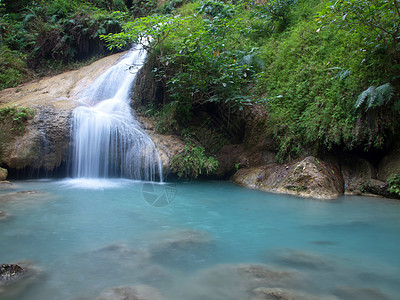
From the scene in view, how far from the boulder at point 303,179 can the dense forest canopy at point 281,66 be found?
0.49 metres

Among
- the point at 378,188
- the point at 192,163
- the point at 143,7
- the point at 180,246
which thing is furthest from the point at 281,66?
the point at 143,7

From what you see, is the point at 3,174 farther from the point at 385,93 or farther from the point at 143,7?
the point at 143,7

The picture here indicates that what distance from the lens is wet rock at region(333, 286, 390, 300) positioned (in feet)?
7.24

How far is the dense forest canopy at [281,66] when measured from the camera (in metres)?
5.85

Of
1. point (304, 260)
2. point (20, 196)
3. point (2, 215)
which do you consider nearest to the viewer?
point (304, 260)

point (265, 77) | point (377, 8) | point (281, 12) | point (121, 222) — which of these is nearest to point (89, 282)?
point (121, 222)

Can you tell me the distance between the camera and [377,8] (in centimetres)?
540

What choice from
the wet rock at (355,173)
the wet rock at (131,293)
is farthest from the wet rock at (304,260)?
the wet rock at (355,173)

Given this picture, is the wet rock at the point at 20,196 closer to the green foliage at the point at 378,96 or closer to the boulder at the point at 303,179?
the boulder at the point at 303,179

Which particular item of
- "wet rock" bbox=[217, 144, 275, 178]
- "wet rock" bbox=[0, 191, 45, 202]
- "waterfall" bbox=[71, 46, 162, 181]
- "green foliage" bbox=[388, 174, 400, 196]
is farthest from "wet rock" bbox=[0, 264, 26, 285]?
"green foliage" bbox=[388, 174, 400, 196]

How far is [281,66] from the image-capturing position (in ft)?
27.3

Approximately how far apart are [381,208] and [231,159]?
13.4 feet

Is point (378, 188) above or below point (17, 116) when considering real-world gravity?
below

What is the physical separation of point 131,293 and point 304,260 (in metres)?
1.79
